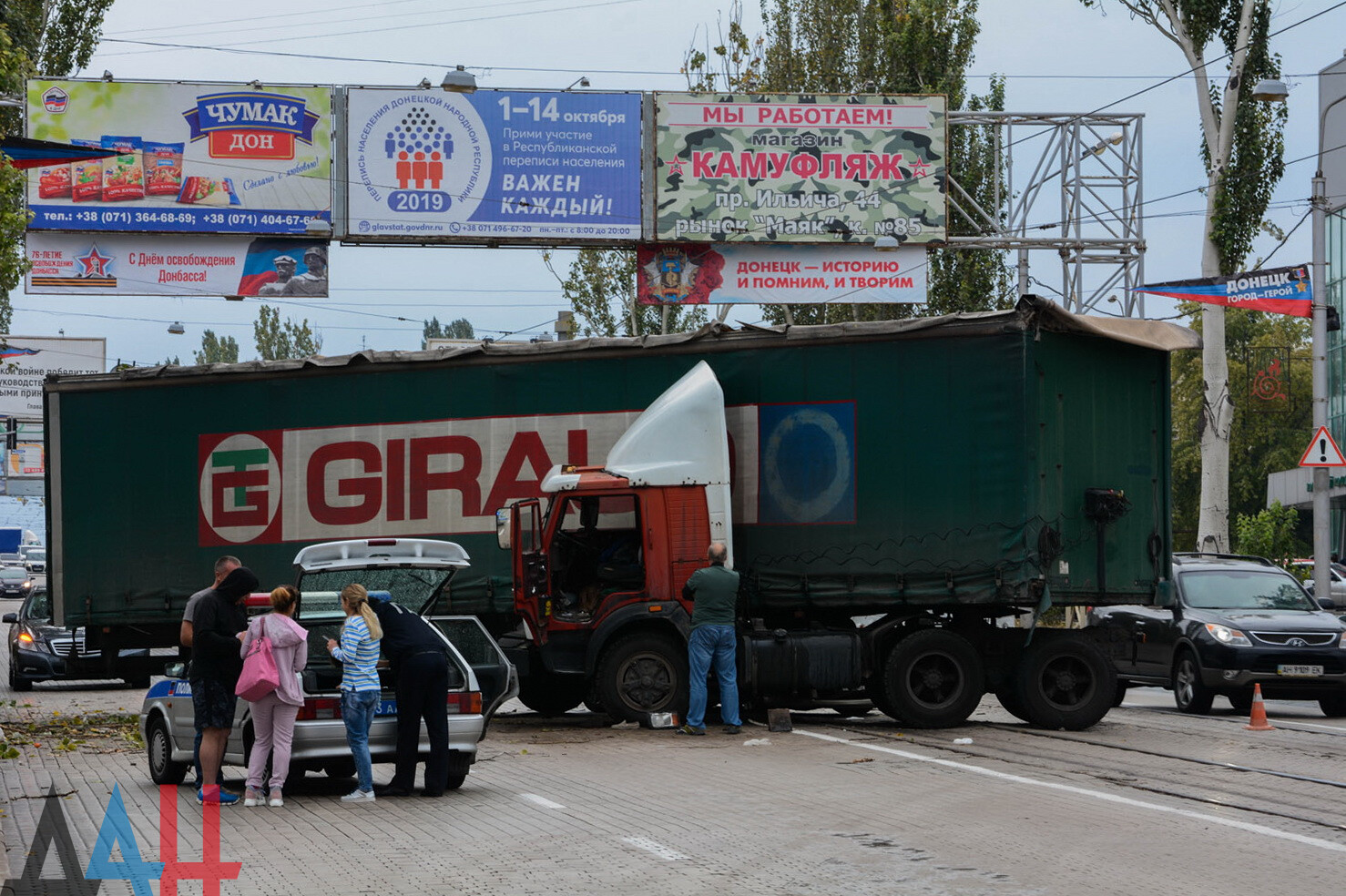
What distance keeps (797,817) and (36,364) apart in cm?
6920

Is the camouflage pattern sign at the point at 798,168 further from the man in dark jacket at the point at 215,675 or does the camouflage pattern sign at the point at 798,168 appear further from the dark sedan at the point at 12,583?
the dark sedan at the point at 12,583

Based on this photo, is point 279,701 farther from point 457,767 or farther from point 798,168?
point 798,168

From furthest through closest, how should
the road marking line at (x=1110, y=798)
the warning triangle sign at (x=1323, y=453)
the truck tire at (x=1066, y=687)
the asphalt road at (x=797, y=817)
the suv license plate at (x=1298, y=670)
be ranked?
the warning triangle sign at (x=1323, y=453) → the suv license plate at (x=1298, y=670) → the truck tire at (x=1066, y=687) → the road marking line at (x=1110, y=798) → the asphalt road at (x=797, y=817)

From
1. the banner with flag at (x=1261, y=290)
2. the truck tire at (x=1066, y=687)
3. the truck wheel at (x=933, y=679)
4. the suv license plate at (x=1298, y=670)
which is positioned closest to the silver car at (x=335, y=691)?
the truck wheel at (x=933, y=679)

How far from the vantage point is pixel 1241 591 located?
66.8 feet

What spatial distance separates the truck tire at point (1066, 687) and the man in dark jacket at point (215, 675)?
820 cm

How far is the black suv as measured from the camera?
1886cm

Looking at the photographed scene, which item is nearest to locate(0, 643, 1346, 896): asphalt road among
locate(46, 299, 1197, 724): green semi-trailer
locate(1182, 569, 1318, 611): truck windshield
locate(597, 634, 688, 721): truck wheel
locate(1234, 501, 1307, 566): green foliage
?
locate(597, 634, 688, 721): truck wheel

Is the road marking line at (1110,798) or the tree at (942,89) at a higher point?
the tree at (942,89)

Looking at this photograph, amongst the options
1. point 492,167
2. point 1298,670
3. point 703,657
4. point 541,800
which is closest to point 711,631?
point 703,657

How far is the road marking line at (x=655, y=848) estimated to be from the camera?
9.30 metres

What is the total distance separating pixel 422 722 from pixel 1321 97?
4988 cm

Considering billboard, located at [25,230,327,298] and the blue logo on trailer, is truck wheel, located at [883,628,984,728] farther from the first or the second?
billboard, located at [25,230,327,298]

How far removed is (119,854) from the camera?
31.4 feet
